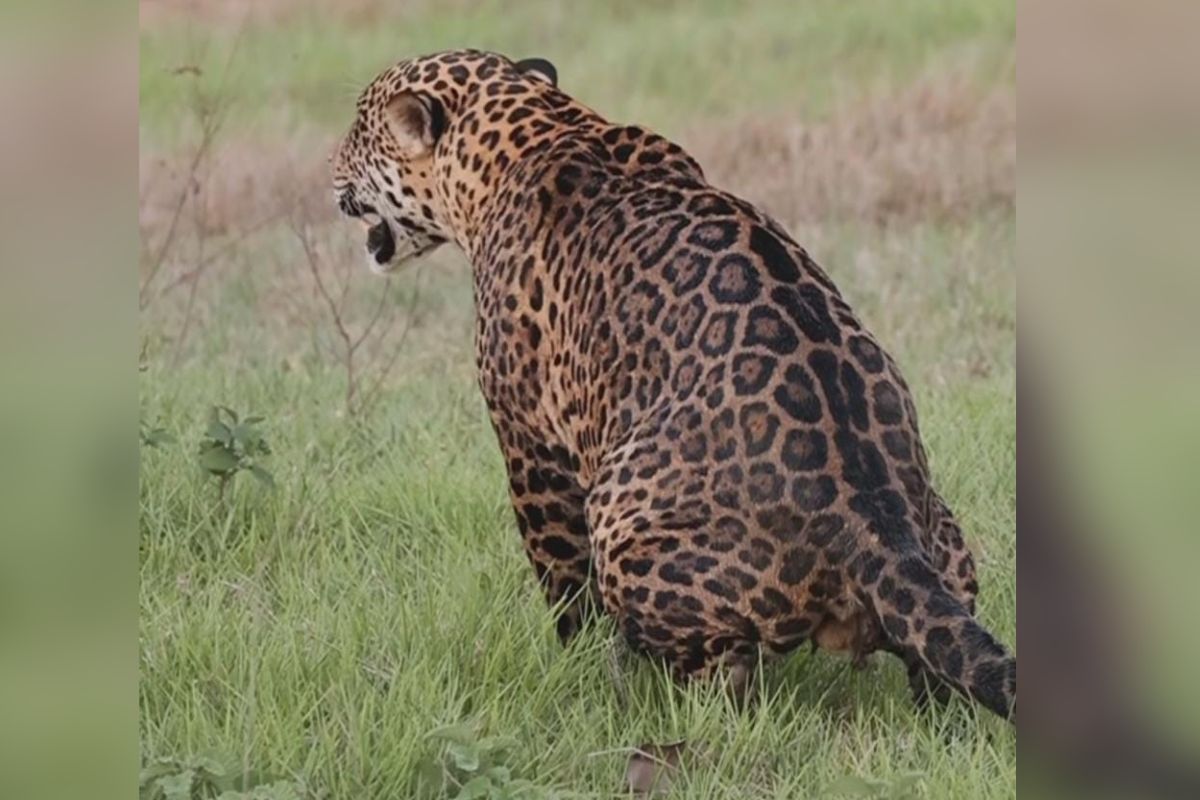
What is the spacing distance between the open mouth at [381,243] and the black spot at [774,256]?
3.54ft

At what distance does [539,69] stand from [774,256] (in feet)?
3.37

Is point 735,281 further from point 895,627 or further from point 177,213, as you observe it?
point 177,213

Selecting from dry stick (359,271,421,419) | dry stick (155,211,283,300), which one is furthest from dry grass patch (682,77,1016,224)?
dry stick (155,211,283,300)

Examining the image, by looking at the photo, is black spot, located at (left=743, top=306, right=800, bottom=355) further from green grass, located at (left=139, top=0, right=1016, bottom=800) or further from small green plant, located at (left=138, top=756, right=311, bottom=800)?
small green plant, located at (left=138, top=756, right=311, bottom=800)

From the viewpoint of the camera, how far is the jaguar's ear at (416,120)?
4.02 m

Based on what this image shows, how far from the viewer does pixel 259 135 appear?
531cm

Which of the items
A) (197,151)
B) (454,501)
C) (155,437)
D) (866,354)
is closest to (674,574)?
(866,354)

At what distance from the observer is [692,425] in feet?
10.7

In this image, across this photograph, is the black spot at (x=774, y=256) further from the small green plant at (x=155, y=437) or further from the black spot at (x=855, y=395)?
the small green plant at (x=155, y=437)

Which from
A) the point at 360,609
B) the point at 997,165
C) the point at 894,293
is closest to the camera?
the point at 360,609

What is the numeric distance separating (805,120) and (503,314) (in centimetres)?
178
